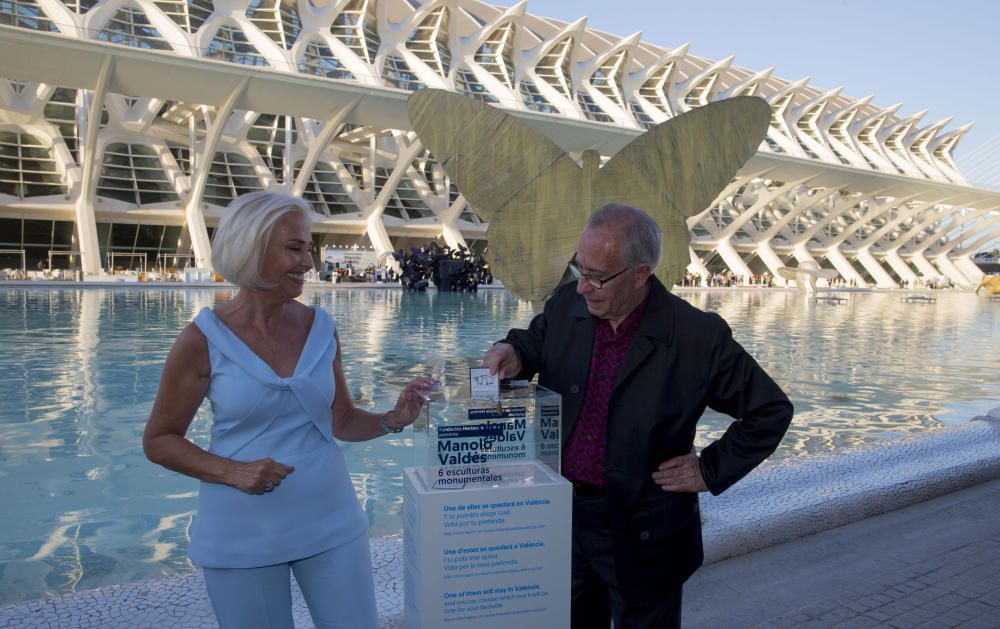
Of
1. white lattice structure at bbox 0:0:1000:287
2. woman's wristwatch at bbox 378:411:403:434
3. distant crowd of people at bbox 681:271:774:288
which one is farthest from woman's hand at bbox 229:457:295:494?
distant crowd of people at bbox 681:271:774:288

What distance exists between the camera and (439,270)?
27234 millimetres

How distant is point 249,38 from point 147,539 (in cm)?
3451

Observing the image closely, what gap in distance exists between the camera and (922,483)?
3635 millimetres

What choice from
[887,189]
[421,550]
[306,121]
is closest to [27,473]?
[421,550]

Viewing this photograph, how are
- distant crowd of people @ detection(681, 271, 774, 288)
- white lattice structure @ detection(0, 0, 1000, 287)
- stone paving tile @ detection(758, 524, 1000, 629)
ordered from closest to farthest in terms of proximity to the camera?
stone paving tile @ detection(758, 524, 1000, 629)
white lattice structure @ detection(0, 0, 1000, 287)
distant crowd of people @ detection(681, 271, 774, 288)

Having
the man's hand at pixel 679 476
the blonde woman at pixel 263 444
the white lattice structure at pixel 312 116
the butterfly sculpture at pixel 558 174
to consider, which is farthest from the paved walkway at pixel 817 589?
the white lattice structure at pixel 312 116

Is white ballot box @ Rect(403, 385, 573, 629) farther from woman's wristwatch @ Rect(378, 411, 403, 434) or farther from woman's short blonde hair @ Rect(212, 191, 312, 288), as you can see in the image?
woman's short blonde hair @ Rect(212, 191, 312, 288)

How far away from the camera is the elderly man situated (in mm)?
1760

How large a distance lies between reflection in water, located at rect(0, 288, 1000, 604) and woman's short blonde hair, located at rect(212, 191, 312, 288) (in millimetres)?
507

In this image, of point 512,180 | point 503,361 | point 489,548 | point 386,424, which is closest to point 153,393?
point 512,180

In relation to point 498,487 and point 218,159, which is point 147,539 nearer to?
point 498,487

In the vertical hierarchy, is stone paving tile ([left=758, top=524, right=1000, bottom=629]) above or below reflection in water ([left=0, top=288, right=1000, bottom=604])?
above

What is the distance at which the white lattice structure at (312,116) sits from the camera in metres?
28.9

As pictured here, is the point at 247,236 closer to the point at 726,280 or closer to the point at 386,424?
the point at 386,424
